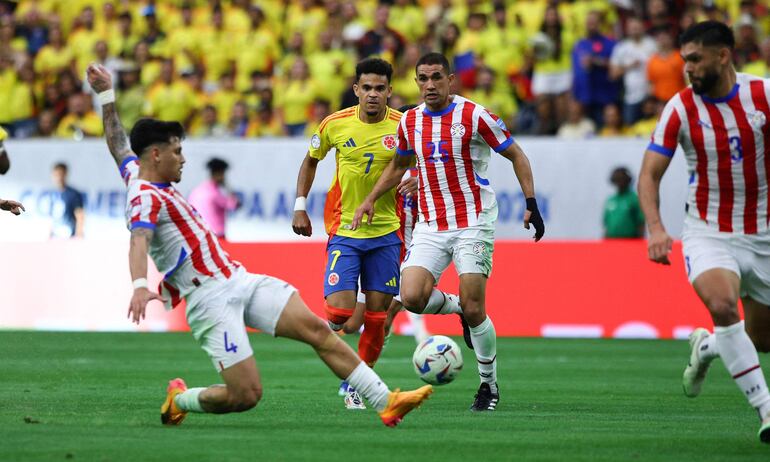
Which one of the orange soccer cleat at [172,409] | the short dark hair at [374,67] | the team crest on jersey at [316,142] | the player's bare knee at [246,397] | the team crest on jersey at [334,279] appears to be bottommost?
the orange soccer cleat at [172,409]

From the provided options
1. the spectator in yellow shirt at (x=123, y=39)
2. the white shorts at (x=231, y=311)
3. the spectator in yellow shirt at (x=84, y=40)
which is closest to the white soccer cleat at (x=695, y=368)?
the white shorts at (x=231, y=311)

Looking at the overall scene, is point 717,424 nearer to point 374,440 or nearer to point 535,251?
point 374,440

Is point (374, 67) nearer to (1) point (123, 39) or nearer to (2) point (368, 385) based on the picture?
(2) point (368, 385)

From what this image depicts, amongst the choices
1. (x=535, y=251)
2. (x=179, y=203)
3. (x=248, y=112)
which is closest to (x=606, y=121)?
(x=535, y=251)

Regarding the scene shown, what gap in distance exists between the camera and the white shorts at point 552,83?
20141 mm

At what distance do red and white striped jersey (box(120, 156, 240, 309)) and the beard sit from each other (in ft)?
9.72

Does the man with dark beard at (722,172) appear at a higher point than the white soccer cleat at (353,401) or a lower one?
higher

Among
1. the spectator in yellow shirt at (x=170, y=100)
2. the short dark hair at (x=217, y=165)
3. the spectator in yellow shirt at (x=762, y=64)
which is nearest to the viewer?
the spectator in yellow shirt at (x=762, y=64)

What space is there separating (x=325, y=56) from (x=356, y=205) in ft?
36.3

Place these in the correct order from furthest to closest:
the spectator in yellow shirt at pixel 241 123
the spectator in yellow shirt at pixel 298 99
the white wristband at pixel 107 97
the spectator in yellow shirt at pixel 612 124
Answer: the spectator in yellow shirt at pixel 241 123
the spectator in yellow shirt at pixel 298 99
the spectator in yellow shirt at pixel 612 124
the white wristband at pixel 107 97

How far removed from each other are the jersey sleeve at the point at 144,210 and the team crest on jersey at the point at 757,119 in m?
3.50

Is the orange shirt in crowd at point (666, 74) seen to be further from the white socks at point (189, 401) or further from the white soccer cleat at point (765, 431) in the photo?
the white socks at point (189, 401)

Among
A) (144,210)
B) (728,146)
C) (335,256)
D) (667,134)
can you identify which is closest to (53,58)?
(335,256)

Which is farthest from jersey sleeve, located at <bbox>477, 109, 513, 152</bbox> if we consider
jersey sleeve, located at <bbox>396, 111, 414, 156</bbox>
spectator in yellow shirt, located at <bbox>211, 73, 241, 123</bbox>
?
spectator in yellow shirt, located at <bbox>211, 73, 241, 123</bbox>
